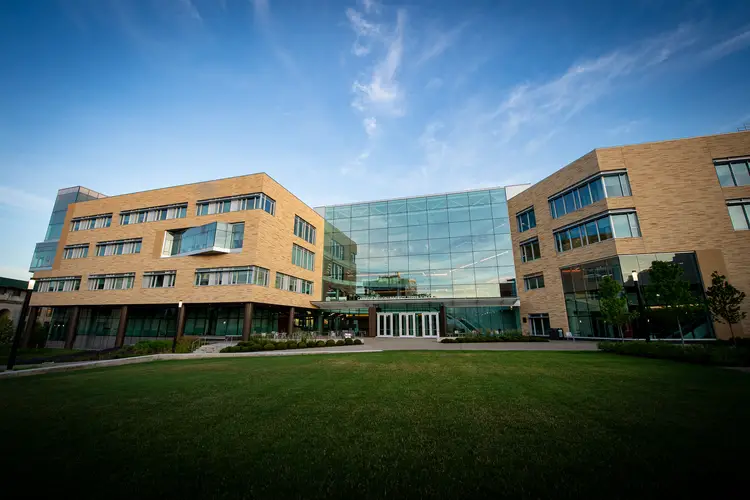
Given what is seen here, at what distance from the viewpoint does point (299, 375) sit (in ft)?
35.1

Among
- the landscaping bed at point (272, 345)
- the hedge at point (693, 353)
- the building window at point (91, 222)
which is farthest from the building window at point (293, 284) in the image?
the hedge at point (693, 353)

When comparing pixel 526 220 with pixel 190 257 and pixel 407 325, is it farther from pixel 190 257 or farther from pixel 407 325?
pixel 190 257

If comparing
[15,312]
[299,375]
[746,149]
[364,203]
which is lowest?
[299,375]

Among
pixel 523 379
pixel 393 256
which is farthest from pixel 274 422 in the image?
pixel 393 256

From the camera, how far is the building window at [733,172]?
24.0 metres

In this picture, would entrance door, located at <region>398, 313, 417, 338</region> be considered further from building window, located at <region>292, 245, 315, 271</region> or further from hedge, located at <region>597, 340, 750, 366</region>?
hedge, located at <region>597, 340, 750, 366</region>

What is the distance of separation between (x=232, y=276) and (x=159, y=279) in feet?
32.4

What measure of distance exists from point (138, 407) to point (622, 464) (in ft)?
28.8

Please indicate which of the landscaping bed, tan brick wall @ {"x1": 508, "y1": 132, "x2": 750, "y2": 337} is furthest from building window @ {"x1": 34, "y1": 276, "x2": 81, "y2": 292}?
tan brick wall @ {"x1": 508, "y1": 132, "x2": 750, "y2": 337}

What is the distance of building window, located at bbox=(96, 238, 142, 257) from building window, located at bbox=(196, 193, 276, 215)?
950 centimetres

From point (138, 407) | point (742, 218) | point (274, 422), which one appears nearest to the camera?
point (274, 422)

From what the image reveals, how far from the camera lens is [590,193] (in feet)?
91.8

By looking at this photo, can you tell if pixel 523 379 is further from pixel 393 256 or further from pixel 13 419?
pixel 393 256

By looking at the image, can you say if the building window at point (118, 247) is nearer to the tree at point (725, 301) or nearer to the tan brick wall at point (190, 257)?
the tan brick wall at point (190, 257)
